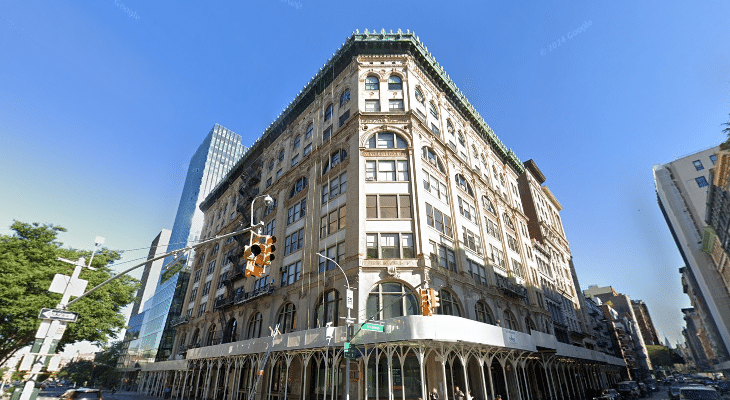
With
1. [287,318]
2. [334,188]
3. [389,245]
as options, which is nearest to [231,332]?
[287,318]

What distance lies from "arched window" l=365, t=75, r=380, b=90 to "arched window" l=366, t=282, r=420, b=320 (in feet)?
67.2

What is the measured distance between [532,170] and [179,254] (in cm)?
6679

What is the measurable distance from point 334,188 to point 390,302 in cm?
1233

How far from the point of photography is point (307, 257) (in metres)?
30.7

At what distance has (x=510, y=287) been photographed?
123 feet

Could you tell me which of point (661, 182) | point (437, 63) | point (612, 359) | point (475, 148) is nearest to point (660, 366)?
point (661, 182)

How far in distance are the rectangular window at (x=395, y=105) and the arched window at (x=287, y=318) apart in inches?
836

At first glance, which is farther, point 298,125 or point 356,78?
point 298,125

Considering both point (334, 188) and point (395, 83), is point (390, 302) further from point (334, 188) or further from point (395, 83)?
point (395, 83)

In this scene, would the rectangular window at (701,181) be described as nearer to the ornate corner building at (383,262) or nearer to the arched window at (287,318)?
the ornate corner building at (383,262)

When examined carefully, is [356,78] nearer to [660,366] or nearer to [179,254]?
[179,254]

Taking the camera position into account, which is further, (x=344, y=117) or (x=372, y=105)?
(x=344, y=117)

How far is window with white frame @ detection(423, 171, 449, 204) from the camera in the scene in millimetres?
31733

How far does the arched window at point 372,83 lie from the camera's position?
117ft
